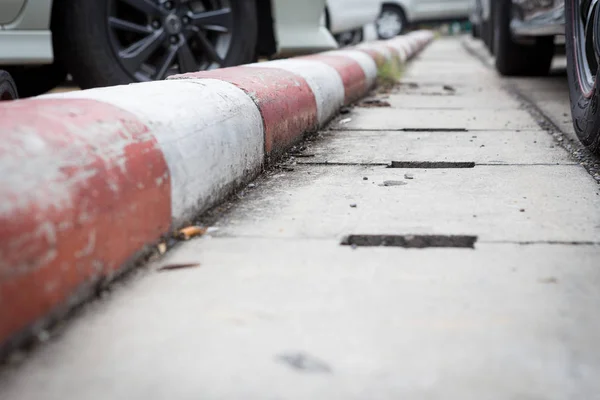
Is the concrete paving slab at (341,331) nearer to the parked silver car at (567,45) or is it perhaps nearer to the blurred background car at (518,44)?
the parked silver car at (567,45)

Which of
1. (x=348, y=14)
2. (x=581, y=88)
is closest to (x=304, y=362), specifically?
(x=581, y=88)

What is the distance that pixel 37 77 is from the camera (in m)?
3.48

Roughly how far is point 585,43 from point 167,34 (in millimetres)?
1799

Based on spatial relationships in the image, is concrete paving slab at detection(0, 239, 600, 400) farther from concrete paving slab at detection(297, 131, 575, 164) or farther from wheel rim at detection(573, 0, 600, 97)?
wheel rim at detection(573, 0, 600, 97)

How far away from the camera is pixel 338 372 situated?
1115 millimetres

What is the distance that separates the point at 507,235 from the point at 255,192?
798 millimetres

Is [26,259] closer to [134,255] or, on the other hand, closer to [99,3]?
[134,255]

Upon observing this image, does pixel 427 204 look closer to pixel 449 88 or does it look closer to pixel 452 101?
pixel 452 101

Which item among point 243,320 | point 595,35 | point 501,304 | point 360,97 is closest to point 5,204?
point 243,320

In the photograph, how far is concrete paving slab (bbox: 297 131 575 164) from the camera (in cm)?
272

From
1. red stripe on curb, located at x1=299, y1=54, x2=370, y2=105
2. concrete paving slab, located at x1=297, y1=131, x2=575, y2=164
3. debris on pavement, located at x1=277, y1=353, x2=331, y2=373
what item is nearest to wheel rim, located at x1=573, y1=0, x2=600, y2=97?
concrete paving slab, located at x1=297, y1=131, x2=575, y2=164

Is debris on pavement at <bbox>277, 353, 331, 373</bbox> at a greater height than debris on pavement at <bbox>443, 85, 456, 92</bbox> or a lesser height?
greater

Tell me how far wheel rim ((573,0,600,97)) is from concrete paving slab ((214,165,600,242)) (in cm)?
47

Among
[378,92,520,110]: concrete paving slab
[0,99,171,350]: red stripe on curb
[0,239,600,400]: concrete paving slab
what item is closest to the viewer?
[0,239,600,400]: concrete paving slab
